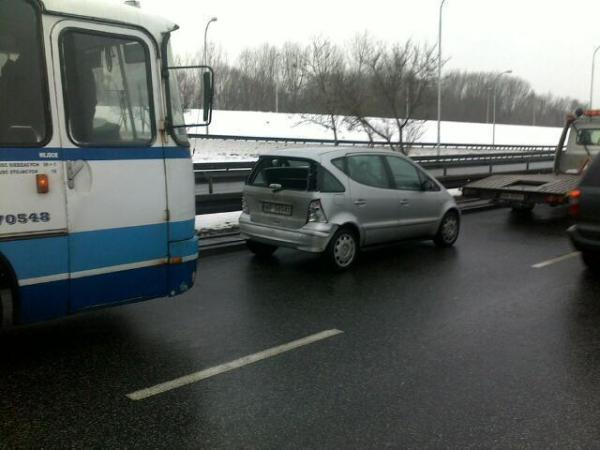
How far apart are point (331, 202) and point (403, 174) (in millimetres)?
1829

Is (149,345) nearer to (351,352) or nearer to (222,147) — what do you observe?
(351,352)

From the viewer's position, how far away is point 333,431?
356cm

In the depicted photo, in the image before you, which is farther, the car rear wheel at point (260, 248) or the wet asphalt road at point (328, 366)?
the car rear wheel at point (260, 248)

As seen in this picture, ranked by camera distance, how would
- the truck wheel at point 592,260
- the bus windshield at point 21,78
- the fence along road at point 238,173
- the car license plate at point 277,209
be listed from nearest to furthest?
1. the bus windshield at point 21,78
2. the car license plate at point 277,209
3. the truck wheel at point 592,260
4. the fence along road at point 238,173

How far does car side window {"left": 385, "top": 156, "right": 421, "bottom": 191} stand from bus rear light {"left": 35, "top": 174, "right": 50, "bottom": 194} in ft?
18.0

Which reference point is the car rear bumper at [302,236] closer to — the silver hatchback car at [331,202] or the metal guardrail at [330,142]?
the silver hatchback car at [331,202]

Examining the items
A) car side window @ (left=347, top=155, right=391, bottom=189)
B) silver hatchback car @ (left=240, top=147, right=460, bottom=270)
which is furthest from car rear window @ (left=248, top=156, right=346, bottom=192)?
car side window @ (left=347, top=155, right=391, bottom=189)

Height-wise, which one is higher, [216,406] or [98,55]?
[98,55]

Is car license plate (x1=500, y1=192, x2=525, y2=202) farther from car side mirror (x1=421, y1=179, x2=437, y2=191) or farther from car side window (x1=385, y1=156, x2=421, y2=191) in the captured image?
car side window (x1=385, y1=156, x2=421, y2=191)

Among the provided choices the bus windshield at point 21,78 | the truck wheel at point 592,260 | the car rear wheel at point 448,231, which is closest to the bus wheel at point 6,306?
the bus windshield at point 21,78

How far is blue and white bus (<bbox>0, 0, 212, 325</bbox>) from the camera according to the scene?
4.17 meters

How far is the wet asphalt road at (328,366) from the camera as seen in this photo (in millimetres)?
3562

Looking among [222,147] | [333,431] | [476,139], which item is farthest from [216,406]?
[476,139]

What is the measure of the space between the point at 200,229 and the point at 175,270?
5.23 m
